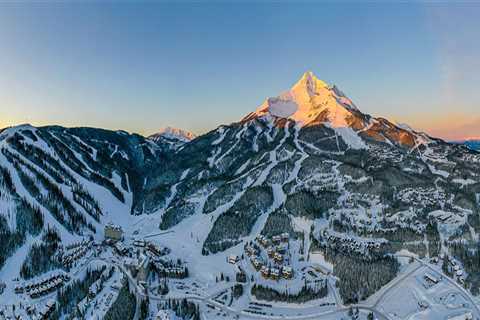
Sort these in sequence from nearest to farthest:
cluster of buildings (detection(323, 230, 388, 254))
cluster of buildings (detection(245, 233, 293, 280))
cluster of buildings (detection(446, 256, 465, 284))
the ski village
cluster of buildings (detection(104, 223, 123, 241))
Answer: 1. the ski village
2. cluster of buildings (detection(446, 256, 465, 284))
3. cluster of buildings (detection(245, 233, 293, 280))
4. cluster of buildings (detection(323, 230, 388, 254))
5. cluster of buildings (detection(104, 223, 123, 241))

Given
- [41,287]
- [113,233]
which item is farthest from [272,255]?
[113,233]

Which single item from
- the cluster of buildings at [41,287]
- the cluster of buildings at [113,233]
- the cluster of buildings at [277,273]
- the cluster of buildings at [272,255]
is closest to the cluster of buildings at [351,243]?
the cluster of buildings at [272,255]

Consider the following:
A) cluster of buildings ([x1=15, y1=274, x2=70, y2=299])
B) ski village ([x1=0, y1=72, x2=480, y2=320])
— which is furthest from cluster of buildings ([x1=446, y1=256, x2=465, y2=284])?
cluster of buildings ([x1=15, y1=274, x2=70, y2=299])

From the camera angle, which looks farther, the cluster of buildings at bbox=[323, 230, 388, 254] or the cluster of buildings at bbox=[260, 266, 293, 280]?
the cluster of buildings at bbox=[323, 230, 388, 254]

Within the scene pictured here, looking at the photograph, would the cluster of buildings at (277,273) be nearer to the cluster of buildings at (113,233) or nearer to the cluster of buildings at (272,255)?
the cluster of buildings at (272,255)

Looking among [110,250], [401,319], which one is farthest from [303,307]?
[110,250]

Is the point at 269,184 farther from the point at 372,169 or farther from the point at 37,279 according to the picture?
the point at 37,279

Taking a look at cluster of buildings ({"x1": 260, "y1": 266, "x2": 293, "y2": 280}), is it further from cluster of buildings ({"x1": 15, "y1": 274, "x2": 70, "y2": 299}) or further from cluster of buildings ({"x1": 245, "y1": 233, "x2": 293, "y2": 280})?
cluster of buildings ({"x1": 15, "y1": 274, "x2": 70, "y2": 299})
